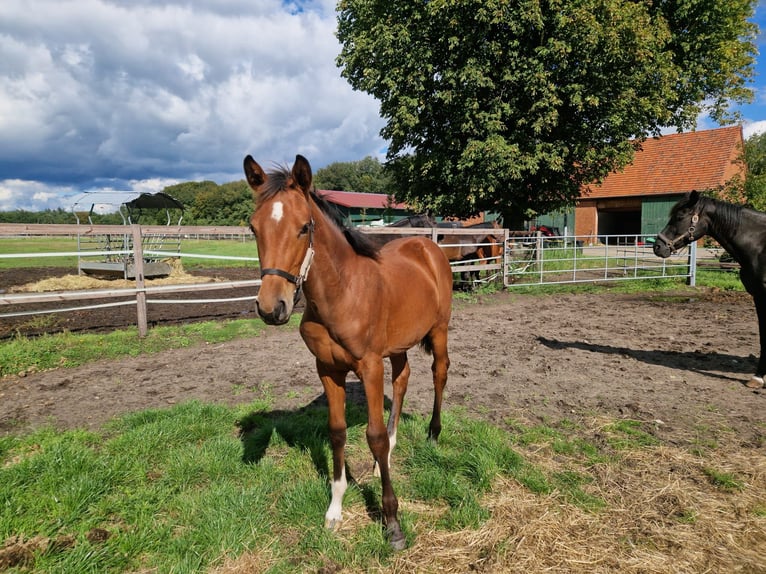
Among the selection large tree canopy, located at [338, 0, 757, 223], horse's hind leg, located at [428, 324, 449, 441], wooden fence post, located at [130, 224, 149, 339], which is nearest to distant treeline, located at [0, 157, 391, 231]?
large tree canopy, located at [338, 0, 757, 223]

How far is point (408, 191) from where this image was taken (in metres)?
16.5

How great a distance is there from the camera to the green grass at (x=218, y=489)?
226cm

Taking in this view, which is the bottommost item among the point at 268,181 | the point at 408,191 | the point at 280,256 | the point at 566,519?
the point at 566,519

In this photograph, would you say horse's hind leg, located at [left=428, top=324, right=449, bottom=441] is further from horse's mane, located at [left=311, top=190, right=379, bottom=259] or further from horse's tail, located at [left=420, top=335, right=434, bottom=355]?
horse's mane, located at [left=311, top=190, right=379, bottom=259]

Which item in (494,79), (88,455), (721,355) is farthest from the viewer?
(494,79)

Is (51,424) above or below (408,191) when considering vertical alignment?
below

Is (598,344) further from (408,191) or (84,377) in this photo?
(408,191)

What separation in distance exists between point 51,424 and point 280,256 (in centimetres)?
341

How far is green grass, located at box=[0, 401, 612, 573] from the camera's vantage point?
2.26m

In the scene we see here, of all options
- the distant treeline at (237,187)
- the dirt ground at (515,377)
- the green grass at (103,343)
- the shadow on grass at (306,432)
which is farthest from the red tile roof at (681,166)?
the distant treeline at (237,187)

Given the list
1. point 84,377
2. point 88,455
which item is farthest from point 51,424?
point 84,377

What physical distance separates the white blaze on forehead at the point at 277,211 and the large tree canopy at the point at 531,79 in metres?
11.8

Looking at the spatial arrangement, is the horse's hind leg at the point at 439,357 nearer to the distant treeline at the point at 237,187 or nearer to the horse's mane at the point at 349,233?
the horse's mane at the point at 349,233

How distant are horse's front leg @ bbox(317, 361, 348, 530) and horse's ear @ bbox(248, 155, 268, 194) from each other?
3.73 feet
